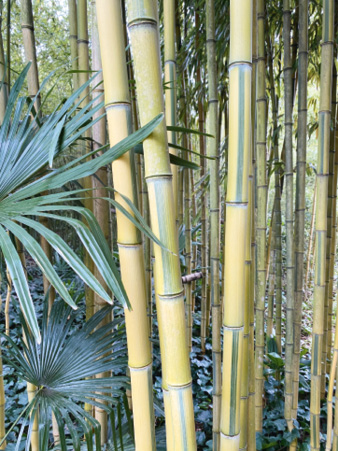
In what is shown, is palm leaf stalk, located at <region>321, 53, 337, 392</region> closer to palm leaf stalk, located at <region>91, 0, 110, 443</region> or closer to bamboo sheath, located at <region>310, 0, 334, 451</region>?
bamboo sheath, located at <region>310, 0, 334, 451</region>

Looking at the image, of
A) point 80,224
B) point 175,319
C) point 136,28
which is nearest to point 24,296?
point 80,224

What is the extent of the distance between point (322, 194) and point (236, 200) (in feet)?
1.97

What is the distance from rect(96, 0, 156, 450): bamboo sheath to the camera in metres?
0.55

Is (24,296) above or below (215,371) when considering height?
above

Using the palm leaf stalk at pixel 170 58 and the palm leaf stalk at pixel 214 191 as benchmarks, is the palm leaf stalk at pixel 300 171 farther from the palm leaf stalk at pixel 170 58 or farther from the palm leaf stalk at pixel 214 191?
the palm leaf stalk at pixel 170 58

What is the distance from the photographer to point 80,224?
46 centimetres

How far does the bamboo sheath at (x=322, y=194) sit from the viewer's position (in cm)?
103

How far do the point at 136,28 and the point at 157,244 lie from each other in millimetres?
316

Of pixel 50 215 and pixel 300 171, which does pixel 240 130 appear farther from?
pixel 300 171

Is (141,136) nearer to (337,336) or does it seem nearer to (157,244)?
(157,244)

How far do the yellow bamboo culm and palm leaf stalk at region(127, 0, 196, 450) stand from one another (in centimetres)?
12

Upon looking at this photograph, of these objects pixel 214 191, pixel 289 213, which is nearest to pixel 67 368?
pixel 214 191

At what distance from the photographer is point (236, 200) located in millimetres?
641

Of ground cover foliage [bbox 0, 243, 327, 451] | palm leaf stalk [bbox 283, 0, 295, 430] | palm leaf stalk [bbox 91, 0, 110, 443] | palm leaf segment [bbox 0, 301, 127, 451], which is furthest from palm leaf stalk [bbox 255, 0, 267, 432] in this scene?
palm leaf segment [bbox 0, 301, 127, 451]
